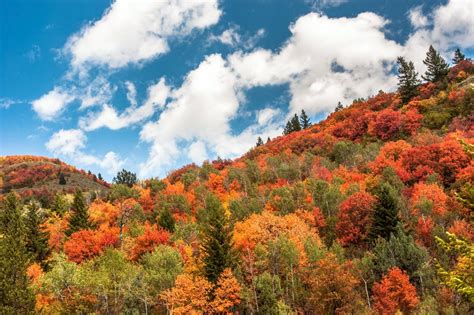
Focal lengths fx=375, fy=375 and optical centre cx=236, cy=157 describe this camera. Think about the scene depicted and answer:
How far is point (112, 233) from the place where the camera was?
8256 centimetres

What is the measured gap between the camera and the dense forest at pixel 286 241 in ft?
141

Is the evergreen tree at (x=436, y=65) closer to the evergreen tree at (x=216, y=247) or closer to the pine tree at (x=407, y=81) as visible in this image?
the pine tree at (x=407, y=81)

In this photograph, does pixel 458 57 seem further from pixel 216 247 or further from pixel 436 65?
pixel 216 247

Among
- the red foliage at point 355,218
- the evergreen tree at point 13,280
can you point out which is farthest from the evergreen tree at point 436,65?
the evergreen tree at point 13,280

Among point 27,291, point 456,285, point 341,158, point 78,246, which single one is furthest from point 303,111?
point 456,285

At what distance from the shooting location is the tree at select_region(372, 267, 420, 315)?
4691 centimetres

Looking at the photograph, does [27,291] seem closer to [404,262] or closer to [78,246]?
[78,246]

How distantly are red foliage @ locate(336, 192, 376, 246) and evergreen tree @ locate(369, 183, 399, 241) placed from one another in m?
5.28

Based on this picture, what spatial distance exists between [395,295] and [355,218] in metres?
25.5

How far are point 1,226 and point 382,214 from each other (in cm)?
6626

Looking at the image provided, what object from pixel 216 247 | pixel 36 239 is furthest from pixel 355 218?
pixel 36 239

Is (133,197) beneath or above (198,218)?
above

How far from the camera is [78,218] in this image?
83562 millimetres

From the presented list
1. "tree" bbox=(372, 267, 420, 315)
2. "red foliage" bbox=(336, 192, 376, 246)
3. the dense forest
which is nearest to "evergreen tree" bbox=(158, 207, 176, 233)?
the dense forest
